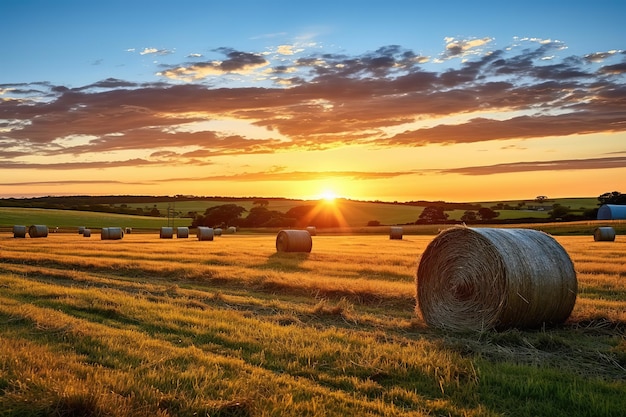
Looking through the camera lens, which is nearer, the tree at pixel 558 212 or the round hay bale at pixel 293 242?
the round hay bale at pixel 293 242

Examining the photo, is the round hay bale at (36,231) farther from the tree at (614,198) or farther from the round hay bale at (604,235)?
the tree at (614,198)

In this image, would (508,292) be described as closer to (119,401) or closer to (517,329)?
(517,329)

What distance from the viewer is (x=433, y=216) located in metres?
91.1

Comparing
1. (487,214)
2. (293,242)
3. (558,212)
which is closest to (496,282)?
(293,242)

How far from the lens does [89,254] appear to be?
29516 millimetres

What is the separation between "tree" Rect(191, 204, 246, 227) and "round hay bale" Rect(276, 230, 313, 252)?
6343 centimetres

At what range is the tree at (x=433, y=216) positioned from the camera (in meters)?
88.1

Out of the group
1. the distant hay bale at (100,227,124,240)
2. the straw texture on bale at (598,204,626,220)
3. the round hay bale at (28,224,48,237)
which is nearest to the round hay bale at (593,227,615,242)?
the distant hay bale at (100,227,124,240)

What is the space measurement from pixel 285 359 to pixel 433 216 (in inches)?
3346

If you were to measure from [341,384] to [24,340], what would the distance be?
15.1ft

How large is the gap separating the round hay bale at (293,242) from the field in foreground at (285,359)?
17.2 metres

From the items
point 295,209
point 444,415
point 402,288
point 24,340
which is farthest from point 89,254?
point 295,209

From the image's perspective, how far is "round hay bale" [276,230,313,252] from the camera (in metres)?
32.3

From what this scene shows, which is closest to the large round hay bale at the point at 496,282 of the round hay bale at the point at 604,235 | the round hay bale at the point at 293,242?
the round hay bale at the point at 293,242
